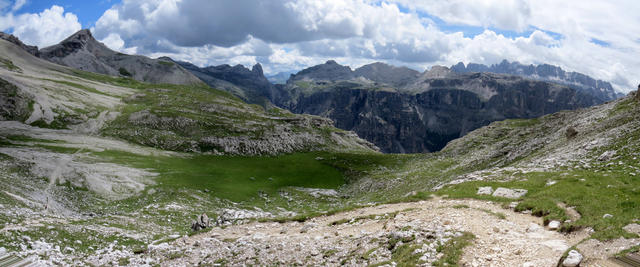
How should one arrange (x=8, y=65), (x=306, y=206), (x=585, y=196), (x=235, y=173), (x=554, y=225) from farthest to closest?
(x=8, y=65)
(x=235, y=173)
(x=306, y=206)
(x=585, y=196)
(x=554, y=225)

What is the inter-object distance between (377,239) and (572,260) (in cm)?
1028

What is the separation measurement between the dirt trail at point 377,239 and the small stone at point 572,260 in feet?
3.66

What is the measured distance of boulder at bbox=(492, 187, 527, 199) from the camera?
92.5ft

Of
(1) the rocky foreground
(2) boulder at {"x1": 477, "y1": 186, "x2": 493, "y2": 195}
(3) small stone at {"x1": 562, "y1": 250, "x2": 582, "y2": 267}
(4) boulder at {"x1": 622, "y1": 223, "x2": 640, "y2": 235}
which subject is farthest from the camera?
(2) boulder at {"x1": 477, "y1": 186, "x2": 493, "y2": 195}

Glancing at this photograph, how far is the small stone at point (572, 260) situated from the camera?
13.7 metres

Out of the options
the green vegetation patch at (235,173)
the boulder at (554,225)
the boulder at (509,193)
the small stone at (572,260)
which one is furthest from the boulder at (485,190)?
the green vegetation patch at (235,173)

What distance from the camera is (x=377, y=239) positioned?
2112 centimetres

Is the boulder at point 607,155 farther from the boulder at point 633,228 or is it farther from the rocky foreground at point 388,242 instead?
the boulder at point 633,228

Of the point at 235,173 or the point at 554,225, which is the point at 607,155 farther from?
the point at 235,173

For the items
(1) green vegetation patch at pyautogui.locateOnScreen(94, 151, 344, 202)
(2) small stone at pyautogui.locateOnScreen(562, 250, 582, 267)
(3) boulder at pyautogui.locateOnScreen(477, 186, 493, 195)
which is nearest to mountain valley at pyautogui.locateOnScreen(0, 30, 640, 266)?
(3) boulder at pyautogui.locateOnScreen(477, 186, 493, 195)

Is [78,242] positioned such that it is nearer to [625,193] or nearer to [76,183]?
[76,183]

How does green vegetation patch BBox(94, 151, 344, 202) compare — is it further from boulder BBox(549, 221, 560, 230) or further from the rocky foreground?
boulder BBox(549, 221, 560, 230)

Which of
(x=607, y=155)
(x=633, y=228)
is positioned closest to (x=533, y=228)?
(x=633, y=228)

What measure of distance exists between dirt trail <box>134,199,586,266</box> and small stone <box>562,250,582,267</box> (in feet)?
3.66
